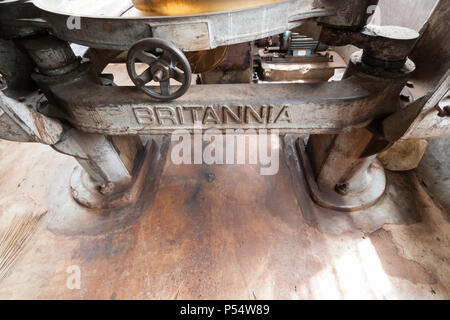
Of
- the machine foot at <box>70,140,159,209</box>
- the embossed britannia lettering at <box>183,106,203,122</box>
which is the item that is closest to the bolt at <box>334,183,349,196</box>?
the embossed britannia lettering at <box>183,106,203,122</box>

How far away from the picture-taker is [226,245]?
7.39 feet

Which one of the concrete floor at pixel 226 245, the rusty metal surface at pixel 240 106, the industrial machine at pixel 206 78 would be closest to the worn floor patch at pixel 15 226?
the concrete floor at pixel 226 245

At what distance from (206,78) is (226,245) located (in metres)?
1.65

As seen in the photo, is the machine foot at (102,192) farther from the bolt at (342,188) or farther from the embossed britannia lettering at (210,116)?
the bolt at (342,188)

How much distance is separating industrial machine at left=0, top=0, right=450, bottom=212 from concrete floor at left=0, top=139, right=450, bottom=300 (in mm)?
667

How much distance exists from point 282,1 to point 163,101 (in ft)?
2.98

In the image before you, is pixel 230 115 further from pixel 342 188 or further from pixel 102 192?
pixel 102 192

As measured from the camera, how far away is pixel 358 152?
2.00 metres

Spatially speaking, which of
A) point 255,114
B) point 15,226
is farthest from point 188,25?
point 15,226

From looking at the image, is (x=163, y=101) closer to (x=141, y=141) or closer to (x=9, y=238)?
(x=141, y=141)

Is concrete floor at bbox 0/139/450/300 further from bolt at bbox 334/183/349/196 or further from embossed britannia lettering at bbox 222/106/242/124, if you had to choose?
embossed britannia lettering at bbox 222/106/242/124

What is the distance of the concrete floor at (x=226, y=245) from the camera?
6.52 ft

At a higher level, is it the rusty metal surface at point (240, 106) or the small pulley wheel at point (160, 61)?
the small pulley wheel at point (160, 61)

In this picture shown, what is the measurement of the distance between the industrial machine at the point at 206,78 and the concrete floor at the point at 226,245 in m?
0.67
